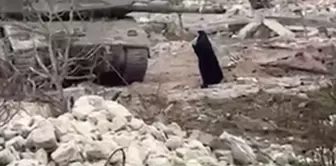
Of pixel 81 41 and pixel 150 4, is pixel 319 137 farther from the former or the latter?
pixel 150 4

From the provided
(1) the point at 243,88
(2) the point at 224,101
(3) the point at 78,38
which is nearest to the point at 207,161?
(2) the point at 224,101

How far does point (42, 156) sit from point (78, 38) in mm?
3171

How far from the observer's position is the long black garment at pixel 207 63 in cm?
718

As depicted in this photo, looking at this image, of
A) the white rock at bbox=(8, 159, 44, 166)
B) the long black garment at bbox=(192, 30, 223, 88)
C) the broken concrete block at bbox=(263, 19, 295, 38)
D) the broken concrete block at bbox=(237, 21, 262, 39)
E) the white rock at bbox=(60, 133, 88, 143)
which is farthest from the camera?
the broken concrete block at bbox=(237, 21, 262, 39)

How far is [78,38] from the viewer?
6902mm

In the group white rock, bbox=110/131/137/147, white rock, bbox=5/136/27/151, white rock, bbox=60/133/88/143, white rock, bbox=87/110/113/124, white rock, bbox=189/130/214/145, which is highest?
white rock, bbox=5/136/27/151

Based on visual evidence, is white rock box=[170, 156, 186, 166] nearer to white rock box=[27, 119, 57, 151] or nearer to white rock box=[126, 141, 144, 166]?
white rock box=[126, 141, 144, 166]

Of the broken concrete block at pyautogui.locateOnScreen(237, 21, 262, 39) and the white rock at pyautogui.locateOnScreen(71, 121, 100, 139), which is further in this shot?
the broken concrete block at pyautogui.locateOnScreen(237, 21, 262, 39)

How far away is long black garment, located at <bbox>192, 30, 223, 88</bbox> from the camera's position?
718 cm

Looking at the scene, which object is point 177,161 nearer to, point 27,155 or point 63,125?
point 63,125

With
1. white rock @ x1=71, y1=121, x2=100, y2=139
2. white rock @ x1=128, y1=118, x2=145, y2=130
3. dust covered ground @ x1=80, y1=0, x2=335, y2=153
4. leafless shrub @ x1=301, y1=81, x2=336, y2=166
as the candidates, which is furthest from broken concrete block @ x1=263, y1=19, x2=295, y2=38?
white rock @ x1=71, y1=121, x2=100, y2=139

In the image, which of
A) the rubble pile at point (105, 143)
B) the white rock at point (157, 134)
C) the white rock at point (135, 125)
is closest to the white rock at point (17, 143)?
the rubble pile at point (105, 143)

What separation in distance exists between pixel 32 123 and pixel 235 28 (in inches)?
241

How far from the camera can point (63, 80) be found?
6375mm
